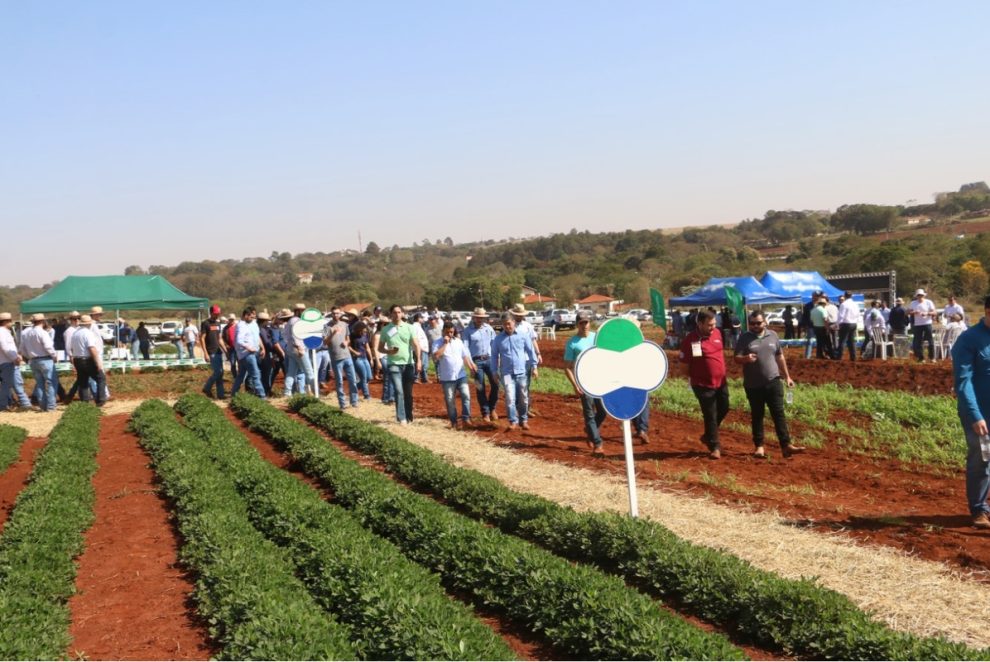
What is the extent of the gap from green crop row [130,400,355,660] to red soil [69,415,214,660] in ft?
0.55

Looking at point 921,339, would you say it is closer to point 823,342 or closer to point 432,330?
point 823,342

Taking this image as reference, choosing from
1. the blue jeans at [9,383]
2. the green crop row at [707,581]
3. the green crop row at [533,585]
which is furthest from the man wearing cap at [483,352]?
the blue jeans at [9,383]

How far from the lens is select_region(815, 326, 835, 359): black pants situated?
886 inches

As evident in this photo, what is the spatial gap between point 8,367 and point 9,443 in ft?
15.8

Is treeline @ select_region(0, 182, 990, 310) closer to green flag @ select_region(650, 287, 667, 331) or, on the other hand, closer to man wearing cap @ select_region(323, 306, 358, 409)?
green flag @ select_region(650, 287, 667, 331)

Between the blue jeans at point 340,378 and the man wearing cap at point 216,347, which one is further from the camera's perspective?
the man wearing cap at point 216,347

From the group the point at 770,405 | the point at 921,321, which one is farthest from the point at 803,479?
the point at 921,321

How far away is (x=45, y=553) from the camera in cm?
679

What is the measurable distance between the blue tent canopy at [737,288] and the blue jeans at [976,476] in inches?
817

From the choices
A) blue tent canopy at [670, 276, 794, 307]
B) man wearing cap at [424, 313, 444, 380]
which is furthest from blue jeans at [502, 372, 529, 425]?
blue tent canopy at [670, 276, 794, 307]

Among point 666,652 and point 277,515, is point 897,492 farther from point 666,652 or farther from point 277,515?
point 277,515

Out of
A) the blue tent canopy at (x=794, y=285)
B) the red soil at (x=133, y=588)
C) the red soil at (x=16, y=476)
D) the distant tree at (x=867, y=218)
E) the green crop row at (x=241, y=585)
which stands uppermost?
the distant tree at (x=867, y=218)

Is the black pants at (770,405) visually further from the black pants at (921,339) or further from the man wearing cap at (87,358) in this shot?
the black pants at (921,339)

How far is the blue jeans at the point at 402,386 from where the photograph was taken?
13.3 metres
